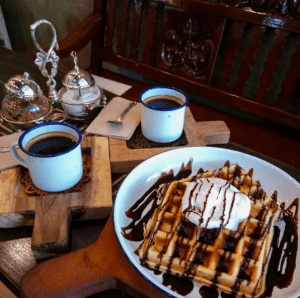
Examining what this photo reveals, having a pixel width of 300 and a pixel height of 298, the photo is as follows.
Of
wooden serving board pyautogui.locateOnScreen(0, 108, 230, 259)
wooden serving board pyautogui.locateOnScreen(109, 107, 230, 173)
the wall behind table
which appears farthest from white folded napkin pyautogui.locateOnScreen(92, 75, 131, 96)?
the wall behind table

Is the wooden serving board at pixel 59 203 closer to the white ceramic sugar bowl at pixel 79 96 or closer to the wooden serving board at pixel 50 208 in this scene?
the wooden serving board at pixel 50 208

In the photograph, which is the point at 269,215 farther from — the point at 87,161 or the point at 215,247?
the point at 87,161

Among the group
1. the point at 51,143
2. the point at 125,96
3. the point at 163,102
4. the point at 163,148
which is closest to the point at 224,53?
the point at 125,96

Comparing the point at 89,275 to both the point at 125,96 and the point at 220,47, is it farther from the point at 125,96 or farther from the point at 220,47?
the point at 220,47

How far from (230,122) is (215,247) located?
3.45 feet

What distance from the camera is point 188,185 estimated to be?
672 mm

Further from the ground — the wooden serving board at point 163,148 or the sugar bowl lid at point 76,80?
the sugar bowl lid at point 76,80

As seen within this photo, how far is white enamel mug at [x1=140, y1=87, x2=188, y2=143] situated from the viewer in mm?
852

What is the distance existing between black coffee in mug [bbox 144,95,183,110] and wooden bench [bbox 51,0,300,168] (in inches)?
22.9

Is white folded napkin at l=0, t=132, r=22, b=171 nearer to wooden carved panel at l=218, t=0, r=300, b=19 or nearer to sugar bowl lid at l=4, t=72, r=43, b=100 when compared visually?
sugar bowl lid at l=4, t=72, r=43, b=100

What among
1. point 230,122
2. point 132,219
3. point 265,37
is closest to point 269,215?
point 132,219

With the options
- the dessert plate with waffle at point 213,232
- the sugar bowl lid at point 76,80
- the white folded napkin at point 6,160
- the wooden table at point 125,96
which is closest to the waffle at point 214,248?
the dessert plate with waffle at point 213,232

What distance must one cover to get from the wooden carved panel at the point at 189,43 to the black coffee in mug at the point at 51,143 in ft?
3.48

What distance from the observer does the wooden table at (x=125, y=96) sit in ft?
2.04
